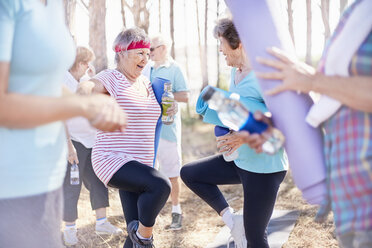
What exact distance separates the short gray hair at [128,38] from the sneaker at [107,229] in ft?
5.76

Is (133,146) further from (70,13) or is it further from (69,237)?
(70,13)

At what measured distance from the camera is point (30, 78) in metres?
1.23

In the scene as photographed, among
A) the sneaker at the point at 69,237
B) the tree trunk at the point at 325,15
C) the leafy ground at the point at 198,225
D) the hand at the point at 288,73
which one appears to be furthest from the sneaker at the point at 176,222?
the tree trunk at the point at 325,15

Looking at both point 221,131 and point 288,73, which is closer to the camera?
point 288,73

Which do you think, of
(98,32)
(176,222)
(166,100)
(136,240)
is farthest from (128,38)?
(98,32)

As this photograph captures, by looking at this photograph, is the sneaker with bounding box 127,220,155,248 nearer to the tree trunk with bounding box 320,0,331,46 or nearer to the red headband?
the red headband

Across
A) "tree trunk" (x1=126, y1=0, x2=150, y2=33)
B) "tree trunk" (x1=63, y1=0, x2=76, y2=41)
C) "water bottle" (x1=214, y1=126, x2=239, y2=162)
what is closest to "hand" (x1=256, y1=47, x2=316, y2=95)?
"water bottle" (x1=214, y1=126, x2=239, y2=162)

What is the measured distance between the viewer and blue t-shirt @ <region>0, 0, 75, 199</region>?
3.87ft

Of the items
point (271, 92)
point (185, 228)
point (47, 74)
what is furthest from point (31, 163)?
point (185, 228)

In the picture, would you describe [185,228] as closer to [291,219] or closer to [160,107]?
[291,219]

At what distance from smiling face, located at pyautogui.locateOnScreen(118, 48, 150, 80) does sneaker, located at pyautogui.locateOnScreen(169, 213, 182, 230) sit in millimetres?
1822

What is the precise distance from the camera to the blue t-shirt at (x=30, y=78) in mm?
1181

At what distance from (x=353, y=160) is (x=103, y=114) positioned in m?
0.79

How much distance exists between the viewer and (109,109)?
1314 millimetres
